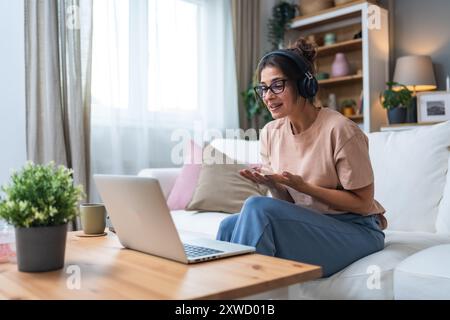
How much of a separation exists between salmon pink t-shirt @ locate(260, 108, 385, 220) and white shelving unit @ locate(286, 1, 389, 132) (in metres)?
2.06

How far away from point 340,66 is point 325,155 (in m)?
2.51

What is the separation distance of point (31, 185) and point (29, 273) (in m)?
0.17

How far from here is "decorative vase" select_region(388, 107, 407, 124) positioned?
3213 millimetres

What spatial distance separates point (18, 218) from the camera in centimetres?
84

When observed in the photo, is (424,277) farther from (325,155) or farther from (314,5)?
(314,5)

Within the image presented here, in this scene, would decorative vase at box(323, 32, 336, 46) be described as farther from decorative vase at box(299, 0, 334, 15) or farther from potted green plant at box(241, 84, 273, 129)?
potted green plant at box(241, 84, 273, 129)

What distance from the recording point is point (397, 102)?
3.19 m

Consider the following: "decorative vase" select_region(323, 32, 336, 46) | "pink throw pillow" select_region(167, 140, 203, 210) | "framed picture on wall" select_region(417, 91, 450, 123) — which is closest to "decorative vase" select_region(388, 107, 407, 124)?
"framed picture on wall" select_region(417, 91, 450, 123)

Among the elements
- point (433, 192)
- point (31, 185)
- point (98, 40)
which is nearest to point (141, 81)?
point (98, 40)

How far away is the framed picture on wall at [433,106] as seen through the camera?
3.16 m

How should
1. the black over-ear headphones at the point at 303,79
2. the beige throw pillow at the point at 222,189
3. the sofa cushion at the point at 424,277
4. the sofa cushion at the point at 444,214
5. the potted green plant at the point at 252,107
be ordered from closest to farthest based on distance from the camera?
the sofa cushion at the point at 424,277
the black over-ear headphones at the point at 303,79
the sofa cushion at the point at 444,214
the beige throw pillow at the point at 222,189
the potted green plant at the point at 252,107

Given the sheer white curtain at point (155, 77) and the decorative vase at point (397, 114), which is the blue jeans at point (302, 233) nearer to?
the sheer white curtain at point (155, 77)

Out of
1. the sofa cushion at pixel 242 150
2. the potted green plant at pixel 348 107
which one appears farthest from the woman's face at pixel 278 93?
the potted green plant at pixel 348 107

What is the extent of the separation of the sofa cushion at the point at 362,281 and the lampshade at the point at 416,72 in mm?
2116
